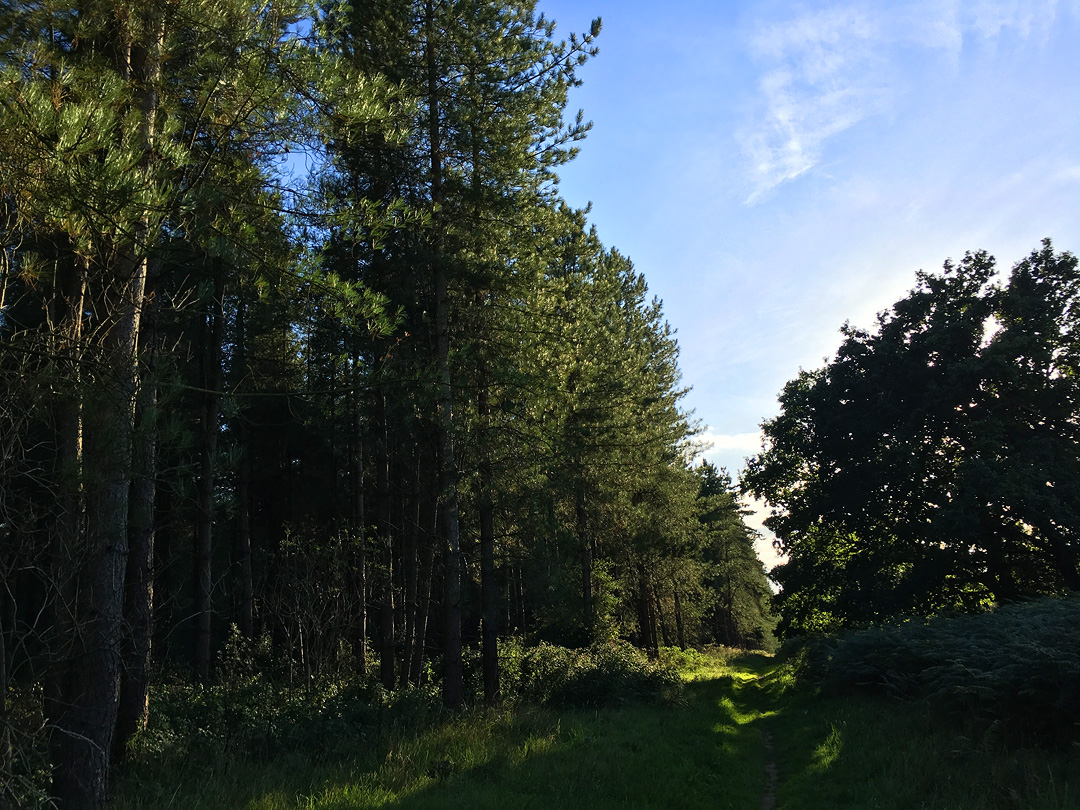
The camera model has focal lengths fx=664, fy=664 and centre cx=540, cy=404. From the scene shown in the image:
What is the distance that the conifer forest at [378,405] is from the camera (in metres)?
5.55

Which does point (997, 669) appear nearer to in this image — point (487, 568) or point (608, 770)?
point (608, 770)

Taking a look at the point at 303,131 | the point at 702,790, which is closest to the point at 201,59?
the point at 303,131

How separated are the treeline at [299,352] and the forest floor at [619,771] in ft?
4.47

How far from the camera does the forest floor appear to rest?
22.1 feet

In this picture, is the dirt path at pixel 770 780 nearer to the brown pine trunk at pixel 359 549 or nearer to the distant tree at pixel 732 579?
the brown pine trunk at pixel 359 549

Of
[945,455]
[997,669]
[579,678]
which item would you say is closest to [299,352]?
[579,678]

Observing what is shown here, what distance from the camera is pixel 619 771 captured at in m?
8.66

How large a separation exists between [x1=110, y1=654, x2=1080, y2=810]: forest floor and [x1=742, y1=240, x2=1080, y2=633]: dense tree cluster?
9436mm

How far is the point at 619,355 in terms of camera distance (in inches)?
765

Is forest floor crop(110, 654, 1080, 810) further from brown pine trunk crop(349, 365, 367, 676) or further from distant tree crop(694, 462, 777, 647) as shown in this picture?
distant tree crop(694, 462, 777, 647)

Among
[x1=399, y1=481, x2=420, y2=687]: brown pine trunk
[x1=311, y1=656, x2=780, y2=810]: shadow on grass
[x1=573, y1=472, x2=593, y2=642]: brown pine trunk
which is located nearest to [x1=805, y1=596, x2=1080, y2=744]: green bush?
[x1=311, y1=656, x2=780, y2=810]: shadow on grass

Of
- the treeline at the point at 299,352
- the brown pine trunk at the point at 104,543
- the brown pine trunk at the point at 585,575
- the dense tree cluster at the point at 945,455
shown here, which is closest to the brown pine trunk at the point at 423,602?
the treeline at the point at 299,352

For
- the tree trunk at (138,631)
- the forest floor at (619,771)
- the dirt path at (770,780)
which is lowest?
the dirt path at (770,780)

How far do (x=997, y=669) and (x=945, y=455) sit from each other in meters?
13.6
